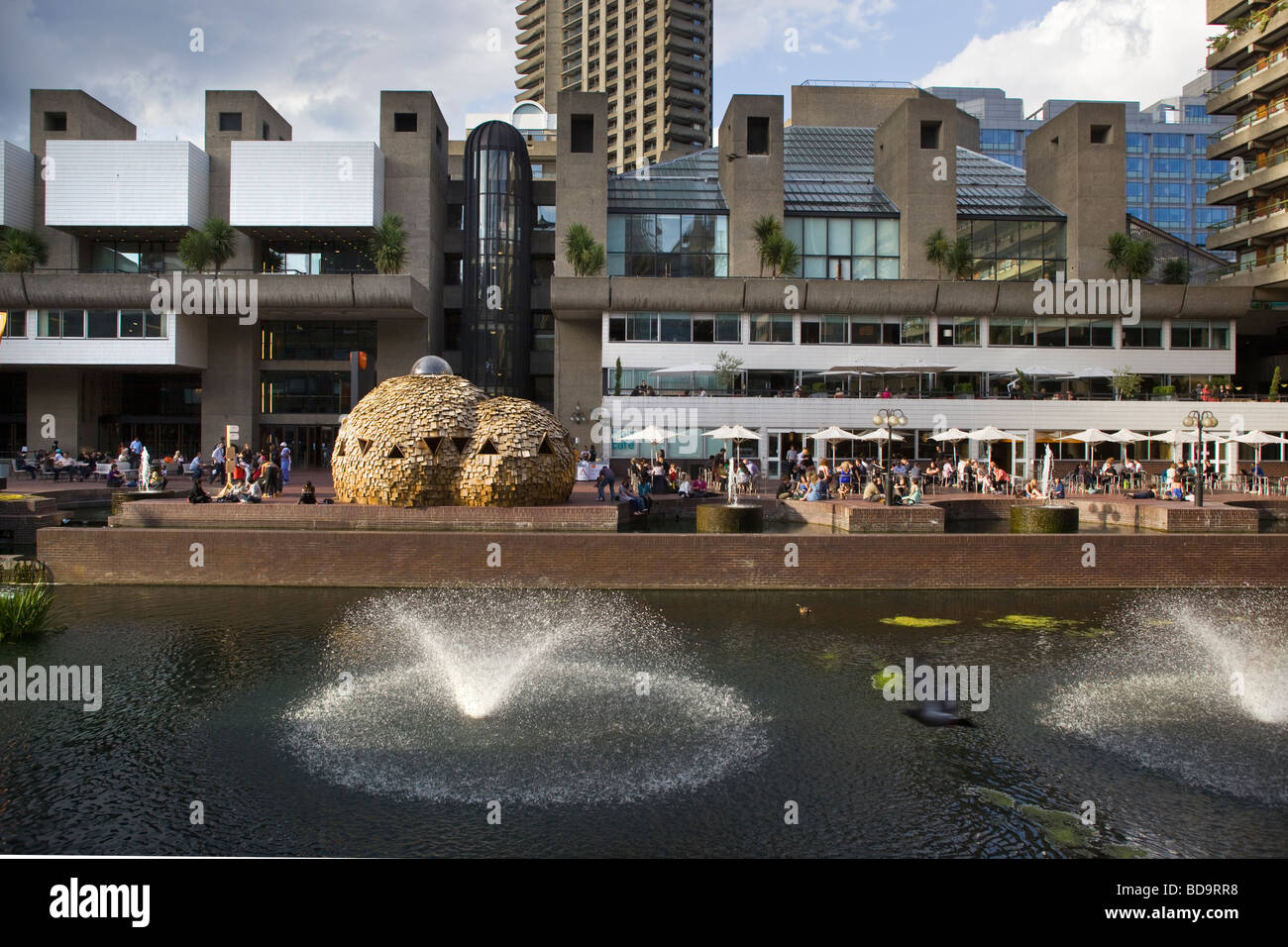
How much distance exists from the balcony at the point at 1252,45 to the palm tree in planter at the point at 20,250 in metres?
67.8

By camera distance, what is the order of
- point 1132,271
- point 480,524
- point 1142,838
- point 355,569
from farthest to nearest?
point 1132,271 → point 480,524 → point 355,569 → point 1142,838

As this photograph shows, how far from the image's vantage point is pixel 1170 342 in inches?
1879

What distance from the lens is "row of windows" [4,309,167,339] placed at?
153 ft

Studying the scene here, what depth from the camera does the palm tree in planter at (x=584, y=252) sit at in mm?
46875

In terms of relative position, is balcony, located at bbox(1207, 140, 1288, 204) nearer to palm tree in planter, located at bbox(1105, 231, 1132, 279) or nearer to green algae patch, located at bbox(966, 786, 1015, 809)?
palm tree in planter, located at bbox(1105, 231, 1132, 279)

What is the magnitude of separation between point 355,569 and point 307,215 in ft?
125

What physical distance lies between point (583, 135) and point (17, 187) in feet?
105

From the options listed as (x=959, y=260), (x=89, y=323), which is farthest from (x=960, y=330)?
(x=89, y=323)

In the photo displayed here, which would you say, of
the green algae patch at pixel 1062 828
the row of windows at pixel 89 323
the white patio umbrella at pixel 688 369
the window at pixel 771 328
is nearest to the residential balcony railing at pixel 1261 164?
the window at pixel 771 328

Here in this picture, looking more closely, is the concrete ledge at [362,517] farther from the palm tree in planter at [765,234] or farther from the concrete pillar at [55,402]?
the concrete pillar at [55,402]

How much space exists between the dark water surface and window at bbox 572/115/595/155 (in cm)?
4051
